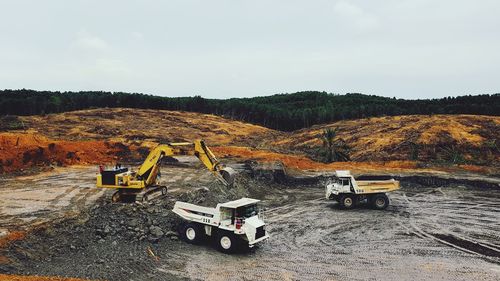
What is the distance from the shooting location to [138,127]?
194ft

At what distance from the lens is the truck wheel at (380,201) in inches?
987

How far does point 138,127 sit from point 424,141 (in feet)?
120

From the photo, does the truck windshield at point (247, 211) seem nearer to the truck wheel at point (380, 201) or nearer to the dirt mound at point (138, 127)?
the truck wheel at point (380, 201)

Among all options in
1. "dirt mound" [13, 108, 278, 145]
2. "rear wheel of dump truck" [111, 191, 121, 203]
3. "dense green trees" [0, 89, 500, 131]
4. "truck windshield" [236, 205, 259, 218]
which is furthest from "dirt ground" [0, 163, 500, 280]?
"dense green trees" [0, 89, 500, 131]

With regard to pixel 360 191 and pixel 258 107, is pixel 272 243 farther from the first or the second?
pixel 258 107

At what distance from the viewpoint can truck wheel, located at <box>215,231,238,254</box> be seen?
53.4 feet

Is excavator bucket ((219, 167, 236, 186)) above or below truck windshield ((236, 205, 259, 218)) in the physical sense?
above

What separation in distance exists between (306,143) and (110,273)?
142 feet

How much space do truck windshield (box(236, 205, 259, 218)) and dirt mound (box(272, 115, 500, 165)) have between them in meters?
28.1

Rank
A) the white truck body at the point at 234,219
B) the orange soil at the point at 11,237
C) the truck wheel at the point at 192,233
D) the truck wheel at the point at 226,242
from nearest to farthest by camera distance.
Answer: the orange soil at the point at 11,237, the white truck body at the point at 234,219, the truck wheel at the point at 226,242, the truck wheel at the point at 192,233

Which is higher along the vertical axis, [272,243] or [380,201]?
[380,201]

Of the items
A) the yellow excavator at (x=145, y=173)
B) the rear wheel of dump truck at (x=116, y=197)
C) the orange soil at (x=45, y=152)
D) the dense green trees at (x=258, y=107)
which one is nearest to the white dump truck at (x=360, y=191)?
the yellow excavator at (x=145, y=173)

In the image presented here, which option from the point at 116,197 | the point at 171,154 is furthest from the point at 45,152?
the point at 171,154

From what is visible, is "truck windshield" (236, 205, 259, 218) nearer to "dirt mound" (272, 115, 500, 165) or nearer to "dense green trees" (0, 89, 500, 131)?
"dirt mound" (272, 115, 500, 165)
